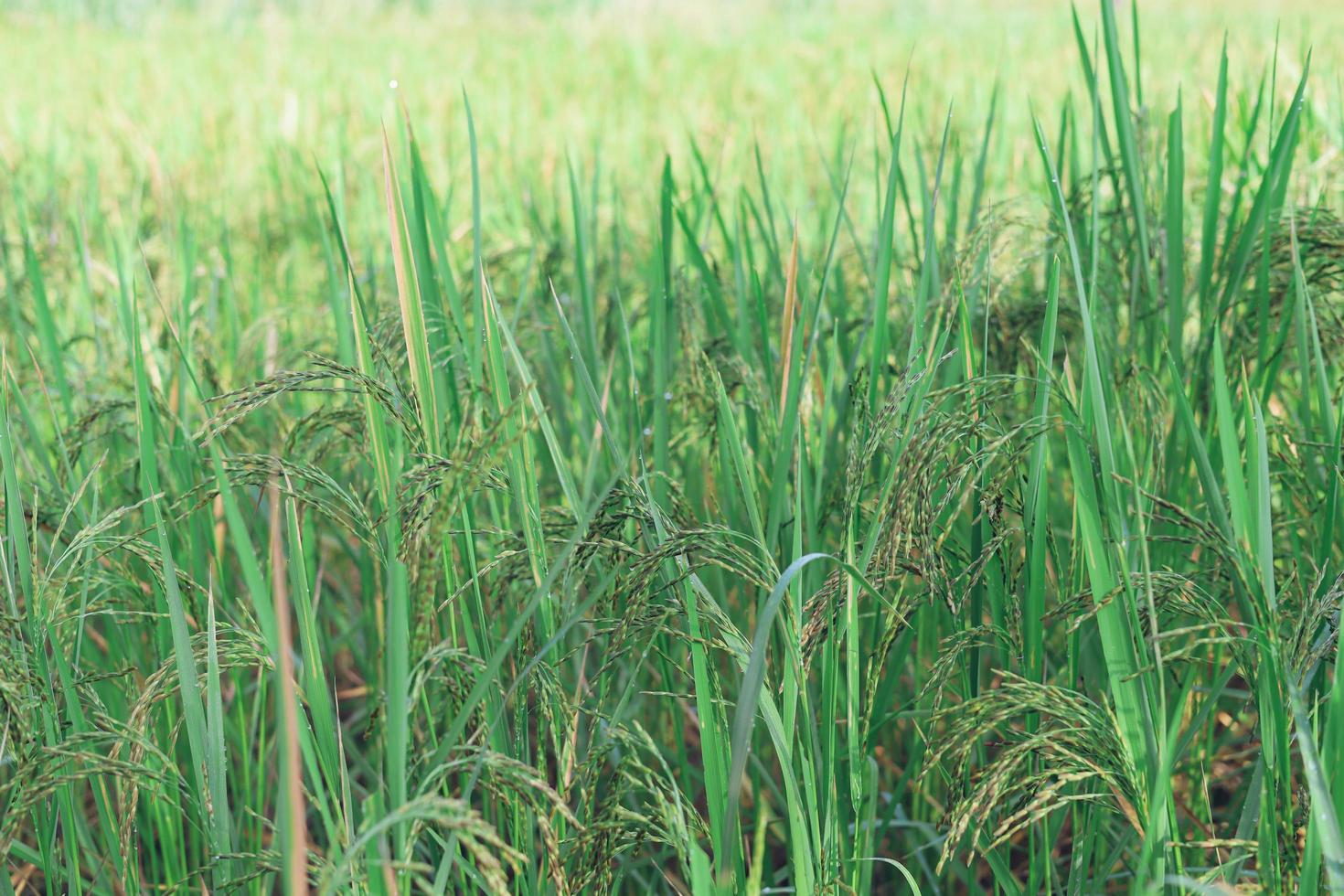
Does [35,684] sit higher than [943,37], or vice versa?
[943,37]

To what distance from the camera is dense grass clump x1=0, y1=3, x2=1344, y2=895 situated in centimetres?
76

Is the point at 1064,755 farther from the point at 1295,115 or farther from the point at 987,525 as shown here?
the point at 1295,115

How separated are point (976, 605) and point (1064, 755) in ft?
0.89

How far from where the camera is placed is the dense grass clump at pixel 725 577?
76 centimetres

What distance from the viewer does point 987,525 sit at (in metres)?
1.11

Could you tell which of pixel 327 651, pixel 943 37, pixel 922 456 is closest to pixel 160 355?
pixel 327 651

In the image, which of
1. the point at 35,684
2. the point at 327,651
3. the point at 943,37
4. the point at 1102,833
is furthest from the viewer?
Answer: the point at 943,37

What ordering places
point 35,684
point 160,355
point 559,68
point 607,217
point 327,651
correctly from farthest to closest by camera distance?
1. point 559,68
2. point 607,217
3. point 160,355
4. point 327,651
5. point 35,684

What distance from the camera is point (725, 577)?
1417 mm

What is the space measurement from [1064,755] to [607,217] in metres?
2.62

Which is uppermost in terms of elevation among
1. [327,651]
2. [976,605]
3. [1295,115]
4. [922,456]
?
[1295,115]

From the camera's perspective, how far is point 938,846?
3.76ft

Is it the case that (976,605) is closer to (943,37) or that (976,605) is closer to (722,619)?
(722,619)

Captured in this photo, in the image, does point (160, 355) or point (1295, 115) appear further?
point (160, 355)
